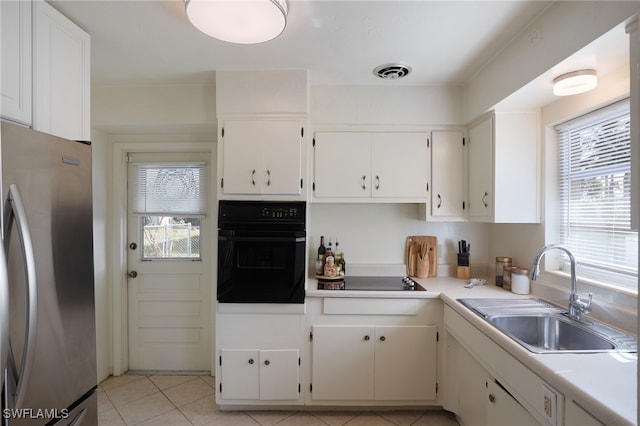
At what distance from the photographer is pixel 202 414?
2143mm

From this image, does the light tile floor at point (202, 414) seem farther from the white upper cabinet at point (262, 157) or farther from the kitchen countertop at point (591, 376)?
the white upper cabinet at point (262, 157)

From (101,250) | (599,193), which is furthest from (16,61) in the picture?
(599,193)

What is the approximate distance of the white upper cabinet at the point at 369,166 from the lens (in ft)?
7.68

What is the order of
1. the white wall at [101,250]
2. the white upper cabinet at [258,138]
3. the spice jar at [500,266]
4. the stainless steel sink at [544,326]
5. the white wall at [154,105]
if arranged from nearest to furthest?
the stainless steel sink at [544,326], the white upper cabinet at [258,138], the spice jar at [500,266], the white wall at [154,105], the white wall at [101,250]

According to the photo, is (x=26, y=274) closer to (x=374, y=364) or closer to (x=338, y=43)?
(x=338, y=43)

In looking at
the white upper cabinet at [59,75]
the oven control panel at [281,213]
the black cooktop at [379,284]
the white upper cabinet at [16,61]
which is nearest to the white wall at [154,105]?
the white upper cabinet at [59,75]

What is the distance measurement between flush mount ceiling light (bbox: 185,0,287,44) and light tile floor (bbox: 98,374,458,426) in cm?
230

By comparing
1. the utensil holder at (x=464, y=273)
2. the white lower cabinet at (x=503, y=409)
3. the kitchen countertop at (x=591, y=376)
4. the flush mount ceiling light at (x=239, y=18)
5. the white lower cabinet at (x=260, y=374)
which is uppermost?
the flush mount ceiling light at (x=239, y=18)

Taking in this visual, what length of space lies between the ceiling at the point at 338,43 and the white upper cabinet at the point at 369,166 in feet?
1.34

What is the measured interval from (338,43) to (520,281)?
189cm

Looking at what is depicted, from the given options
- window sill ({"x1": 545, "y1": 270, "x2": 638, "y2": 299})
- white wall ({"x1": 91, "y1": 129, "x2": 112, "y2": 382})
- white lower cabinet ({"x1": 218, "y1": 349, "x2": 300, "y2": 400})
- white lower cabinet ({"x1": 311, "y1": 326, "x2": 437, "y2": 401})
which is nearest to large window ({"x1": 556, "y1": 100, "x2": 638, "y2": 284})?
window sill ({"x1": 545, "y1": 270, "x2": 638, "y2": 299})

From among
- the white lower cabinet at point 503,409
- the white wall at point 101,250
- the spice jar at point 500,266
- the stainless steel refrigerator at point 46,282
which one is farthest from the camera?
the white wall at point 101,250

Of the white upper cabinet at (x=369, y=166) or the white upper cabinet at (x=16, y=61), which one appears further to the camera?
the white upper cabinet at (x=369, y=166)

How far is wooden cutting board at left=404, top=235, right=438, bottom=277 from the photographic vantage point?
255 centimetres
